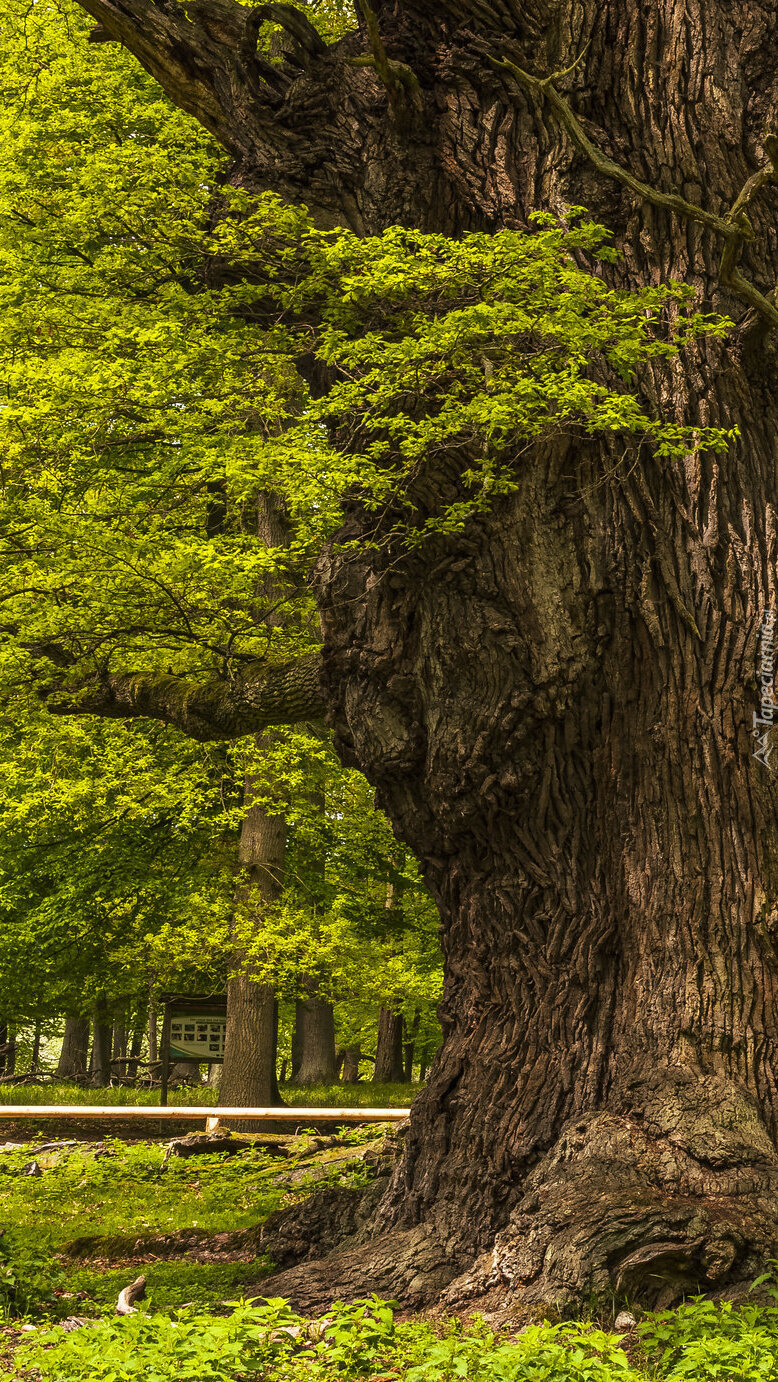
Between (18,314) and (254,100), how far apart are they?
3.19 meters

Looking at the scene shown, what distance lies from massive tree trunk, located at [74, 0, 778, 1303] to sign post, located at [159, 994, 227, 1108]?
6.43 m

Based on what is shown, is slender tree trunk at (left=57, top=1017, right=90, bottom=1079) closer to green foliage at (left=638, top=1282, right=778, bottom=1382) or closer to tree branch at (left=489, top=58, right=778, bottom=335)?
green foliage at (left=638, top=1282, right=778, bottom=1382)

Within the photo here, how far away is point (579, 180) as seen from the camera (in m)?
6.70

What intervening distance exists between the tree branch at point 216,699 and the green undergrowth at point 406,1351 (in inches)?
173

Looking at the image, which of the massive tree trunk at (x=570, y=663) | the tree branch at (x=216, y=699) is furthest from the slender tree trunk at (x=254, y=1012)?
the massive tree trunk at (x=570, y=663)

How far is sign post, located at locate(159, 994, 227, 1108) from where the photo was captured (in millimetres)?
12781

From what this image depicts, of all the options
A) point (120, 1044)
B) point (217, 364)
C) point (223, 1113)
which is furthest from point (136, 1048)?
point (217, 364)

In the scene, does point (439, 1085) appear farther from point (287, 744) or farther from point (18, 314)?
point (18, 314)

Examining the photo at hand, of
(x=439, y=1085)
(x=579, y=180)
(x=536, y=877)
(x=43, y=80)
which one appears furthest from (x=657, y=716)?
(x=43, y=80)

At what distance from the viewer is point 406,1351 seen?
475 cm

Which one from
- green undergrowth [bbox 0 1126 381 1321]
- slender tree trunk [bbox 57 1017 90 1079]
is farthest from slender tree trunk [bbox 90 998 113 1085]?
green undergrowth [bbox 0 1126 381 1321]

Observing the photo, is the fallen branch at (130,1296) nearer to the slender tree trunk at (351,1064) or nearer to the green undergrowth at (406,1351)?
the green undergrowth at (406,1351)

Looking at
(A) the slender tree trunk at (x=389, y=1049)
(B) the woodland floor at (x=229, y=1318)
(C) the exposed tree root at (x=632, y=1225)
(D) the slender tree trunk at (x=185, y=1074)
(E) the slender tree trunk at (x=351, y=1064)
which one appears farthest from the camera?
(E) the slender tree trunk at (x=351, y=1064)

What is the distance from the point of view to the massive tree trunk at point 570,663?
597 cm
